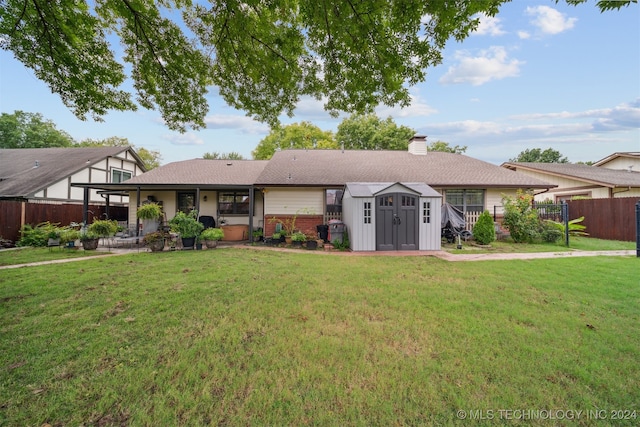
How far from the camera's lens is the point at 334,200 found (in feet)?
41.9

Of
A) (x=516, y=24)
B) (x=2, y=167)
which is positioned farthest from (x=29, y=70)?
(x=2, y=167)

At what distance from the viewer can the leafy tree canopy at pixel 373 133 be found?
3114 centimetres

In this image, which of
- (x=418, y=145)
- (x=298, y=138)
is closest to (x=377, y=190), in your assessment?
(x=418, y=145)

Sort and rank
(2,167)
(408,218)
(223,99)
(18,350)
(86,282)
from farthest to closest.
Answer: (2,167), (408,218), (223,99), (86,282), (18,350)

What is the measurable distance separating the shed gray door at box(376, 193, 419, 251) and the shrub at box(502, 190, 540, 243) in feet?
15.9

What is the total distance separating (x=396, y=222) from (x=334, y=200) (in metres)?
3.67

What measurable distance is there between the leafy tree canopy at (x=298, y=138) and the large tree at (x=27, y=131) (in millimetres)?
22730

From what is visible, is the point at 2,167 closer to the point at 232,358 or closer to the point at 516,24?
the point at 232,358

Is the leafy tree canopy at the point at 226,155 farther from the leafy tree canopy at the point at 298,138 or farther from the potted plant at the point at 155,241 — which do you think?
the potted plant at the point at 155,241

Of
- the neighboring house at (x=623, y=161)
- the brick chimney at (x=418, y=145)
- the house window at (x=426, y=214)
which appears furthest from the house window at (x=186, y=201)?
the neighboring house at (x=623, y=161)

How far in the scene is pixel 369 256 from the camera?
8781 millimetres

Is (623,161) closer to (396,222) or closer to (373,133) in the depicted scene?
(373,133)

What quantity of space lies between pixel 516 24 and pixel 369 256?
7.40 meters

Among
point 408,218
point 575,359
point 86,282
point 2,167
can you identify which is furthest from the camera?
point 2,167
